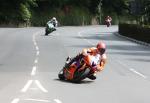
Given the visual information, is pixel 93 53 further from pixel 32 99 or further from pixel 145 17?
pixel 145 17

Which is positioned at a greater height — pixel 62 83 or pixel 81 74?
pixel 81 74

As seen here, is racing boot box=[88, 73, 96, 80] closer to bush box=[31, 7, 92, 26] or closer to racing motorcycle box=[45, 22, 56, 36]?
racing motorcycle box=[45, 22, 56, 36]

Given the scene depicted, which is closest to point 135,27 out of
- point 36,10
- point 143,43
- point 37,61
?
point 143,43

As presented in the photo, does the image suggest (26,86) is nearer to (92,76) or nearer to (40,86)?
(40,86)

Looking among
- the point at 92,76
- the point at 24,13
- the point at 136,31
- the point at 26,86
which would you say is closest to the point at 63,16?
the point at 24,13

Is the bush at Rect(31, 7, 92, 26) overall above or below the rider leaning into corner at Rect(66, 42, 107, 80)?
below

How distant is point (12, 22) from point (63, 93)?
2715 inches

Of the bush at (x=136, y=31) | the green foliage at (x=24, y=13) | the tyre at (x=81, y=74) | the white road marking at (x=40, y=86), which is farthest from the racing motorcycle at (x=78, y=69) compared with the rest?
the green foliage at (x=24, y=13)

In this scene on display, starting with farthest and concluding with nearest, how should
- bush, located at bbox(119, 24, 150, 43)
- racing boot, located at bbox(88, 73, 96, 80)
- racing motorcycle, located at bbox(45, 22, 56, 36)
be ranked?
racing motorcycle, located at bbox(45, 22, 56, 36) < bush, located at bbox(119, 24, 150, 43) < racing boot, located at bbox(88, 73, 96, 80)

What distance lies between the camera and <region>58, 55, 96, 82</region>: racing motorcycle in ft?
63.3

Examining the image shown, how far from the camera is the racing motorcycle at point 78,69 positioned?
1928cm

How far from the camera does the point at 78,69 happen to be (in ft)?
63.6

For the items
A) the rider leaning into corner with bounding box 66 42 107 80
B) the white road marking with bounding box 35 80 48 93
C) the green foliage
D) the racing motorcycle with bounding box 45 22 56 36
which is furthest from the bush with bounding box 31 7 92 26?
the white road marking with bounding box 35 80 48 93

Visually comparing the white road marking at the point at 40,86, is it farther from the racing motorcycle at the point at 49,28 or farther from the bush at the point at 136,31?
the racing motorcycle at the point at 49,28
